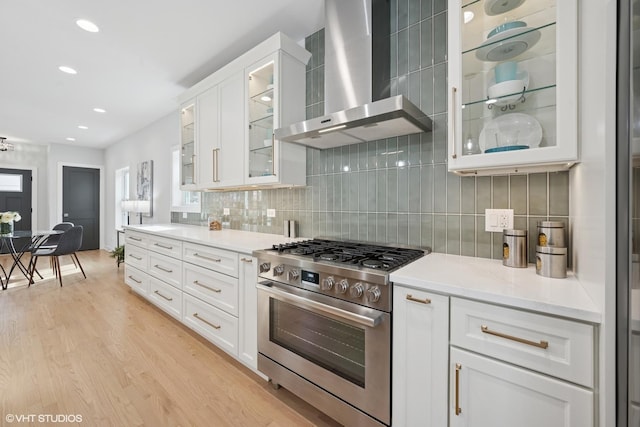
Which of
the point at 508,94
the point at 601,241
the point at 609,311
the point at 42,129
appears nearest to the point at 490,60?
the point at 508,94

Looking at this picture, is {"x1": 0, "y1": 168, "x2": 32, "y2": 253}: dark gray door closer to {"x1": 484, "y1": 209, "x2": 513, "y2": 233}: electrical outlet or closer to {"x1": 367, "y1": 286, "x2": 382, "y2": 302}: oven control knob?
{"x1": 367, "y1": 286, "x2": 382, "y2": 302}: oven control knob

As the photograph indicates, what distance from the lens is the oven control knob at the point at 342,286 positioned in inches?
53.8

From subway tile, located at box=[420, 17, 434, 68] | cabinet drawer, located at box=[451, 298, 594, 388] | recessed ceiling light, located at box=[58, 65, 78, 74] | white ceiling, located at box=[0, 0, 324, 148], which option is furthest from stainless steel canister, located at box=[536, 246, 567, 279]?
recessed ceiling light, located at box=[58, 65, 78, 74]

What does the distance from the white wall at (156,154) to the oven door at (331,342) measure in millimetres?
3411

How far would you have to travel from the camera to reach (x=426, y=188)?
174 centimetres

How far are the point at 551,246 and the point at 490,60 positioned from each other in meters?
0.89

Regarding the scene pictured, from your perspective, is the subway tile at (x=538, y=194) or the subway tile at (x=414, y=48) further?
the subway tile at (x=414, y=48)

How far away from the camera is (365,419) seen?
1312 mm

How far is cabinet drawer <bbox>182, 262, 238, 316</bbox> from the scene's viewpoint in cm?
199

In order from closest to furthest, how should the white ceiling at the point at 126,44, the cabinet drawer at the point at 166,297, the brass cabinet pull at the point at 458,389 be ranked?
the brass cabinet pull at the point at 458,389
the white ceiling at the point at 126,44
the cabinet drawer at the point at 166,297

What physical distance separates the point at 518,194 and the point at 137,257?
149 inches

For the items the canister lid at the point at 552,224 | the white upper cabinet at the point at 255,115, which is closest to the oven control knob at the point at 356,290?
the canister lid at the point at 552,224

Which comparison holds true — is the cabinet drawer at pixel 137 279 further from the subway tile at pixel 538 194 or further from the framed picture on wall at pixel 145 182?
the subway tile at pixel 538 194

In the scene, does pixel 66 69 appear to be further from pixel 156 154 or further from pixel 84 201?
pixel 84 201
